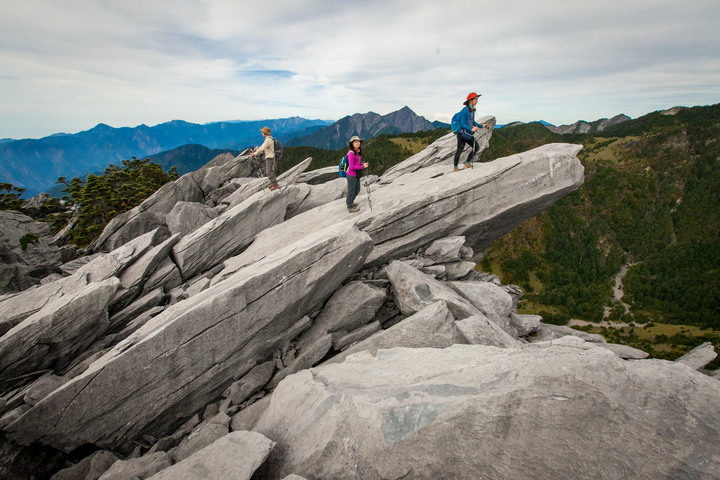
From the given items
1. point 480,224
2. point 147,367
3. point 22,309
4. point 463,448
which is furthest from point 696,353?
point 22,309

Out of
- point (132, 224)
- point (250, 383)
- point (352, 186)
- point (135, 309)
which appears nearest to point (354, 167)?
point (352, 186)

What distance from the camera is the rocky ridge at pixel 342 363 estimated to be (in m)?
6.98

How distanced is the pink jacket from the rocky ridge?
9.18 feet

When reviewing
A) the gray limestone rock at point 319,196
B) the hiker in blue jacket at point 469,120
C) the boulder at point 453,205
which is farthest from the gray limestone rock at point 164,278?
the hiker in blue jacket at point 469,120

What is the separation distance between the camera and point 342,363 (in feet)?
38.3

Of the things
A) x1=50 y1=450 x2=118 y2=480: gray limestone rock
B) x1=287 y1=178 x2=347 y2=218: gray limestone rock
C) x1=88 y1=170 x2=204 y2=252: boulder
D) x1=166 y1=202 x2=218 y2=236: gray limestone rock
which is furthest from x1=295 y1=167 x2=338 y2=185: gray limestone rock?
x1=50 y1=450 x2=118 y2=480: gray limestone rock

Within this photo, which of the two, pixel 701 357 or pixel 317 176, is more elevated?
pixel 317 176

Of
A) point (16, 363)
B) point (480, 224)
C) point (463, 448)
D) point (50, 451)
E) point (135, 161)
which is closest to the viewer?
point (463, 448)

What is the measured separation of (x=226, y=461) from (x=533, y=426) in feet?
26.9

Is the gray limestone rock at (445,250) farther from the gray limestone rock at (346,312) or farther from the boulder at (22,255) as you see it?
the boulder at (22,255)

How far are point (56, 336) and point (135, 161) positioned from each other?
73036mm

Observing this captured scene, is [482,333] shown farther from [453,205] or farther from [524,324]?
[524,324]

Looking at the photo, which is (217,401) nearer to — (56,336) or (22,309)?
(56,336)

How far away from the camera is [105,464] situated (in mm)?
11578
